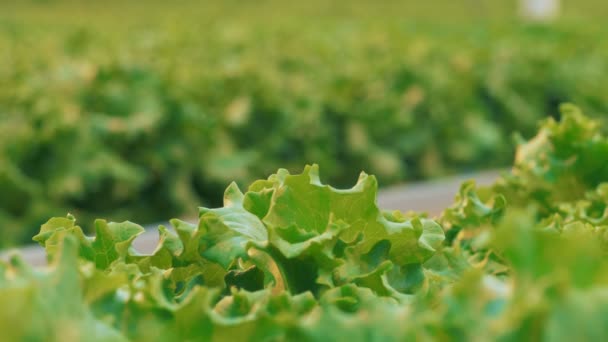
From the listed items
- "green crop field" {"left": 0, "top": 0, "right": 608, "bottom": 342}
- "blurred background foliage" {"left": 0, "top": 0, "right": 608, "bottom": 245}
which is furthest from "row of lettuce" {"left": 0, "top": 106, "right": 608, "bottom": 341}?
"blurred background foliage" {"left": 0, "top": 0, "right": 608, "bottom": 245}

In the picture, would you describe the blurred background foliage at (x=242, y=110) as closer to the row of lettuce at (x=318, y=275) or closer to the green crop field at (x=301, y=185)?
the green crop field at (x=301, y=185)

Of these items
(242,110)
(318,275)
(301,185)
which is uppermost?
(242,110)

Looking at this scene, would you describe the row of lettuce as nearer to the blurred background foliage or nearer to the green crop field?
the green crop field

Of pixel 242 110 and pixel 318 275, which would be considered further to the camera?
pixel 242 110

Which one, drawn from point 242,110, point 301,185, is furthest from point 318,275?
point 242,110

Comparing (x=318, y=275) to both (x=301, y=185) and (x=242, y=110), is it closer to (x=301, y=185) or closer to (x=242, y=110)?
(x=301, y=185)

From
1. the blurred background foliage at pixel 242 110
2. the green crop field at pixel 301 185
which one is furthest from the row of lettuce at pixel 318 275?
the blurred background foliage at pixel 242 110

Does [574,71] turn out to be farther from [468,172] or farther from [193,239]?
[193,239]
